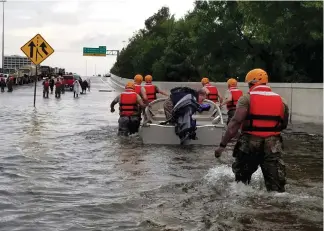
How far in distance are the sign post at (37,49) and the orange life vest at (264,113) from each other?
19214 mm

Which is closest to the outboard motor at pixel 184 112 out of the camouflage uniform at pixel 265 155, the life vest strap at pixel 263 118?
the camouflage uniform at pixel 265 155

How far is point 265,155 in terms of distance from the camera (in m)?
7.16

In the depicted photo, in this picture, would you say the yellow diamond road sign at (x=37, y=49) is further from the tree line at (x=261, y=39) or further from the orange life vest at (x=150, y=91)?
the orange life vest at (x=150, y=91)

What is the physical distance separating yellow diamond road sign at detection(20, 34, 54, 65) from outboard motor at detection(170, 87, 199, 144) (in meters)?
14.0

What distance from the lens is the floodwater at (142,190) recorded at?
6191 millimetres

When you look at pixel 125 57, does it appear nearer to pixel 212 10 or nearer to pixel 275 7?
pixel 212 10

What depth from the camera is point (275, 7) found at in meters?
20.2

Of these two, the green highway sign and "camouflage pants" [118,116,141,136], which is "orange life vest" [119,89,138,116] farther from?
the green highway sign

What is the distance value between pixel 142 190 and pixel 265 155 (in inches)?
72.2

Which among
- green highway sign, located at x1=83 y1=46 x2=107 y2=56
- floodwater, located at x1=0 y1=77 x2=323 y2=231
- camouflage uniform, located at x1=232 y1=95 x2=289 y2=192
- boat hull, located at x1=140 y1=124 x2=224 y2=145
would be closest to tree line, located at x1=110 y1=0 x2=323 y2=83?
boat hull, located at x1=140 y1=124 x2=224 y2=145

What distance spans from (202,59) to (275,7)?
16.2 m

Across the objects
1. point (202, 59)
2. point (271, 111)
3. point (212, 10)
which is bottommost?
point (271, 111)

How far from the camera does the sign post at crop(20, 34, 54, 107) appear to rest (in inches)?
984

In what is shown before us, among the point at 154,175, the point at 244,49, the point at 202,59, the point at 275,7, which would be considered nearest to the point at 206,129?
the point at 154,175
